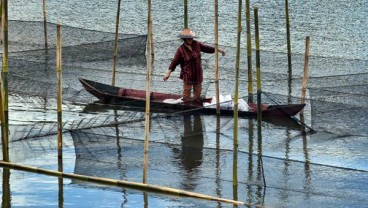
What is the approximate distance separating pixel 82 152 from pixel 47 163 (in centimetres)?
58

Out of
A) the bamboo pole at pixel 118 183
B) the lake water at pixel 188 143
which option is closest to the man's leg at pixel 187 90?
the lake water at pixel 188 143

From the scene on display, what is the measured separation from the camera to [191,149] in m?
10.2

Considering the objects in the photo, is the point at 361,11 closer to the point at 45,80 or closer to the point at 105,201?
the point at 45,80

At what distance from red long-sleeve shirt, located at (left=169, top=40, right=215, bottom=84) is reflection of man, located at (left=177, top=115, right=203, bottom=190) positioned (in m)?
0.71

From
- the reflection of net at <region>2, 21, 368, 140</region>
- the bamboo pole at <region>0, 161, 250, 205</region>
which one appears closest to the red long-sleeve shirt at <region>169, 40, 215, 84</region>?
the reflection of net at <region>2, 21, 368, 140</region>

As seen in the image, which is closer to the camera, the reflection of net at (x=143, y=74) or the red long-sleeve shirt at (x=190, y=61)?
the reflection of net at (x=143, y=74)

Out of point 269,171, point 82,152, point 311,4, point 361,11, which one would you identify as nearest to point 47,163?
point 82,152

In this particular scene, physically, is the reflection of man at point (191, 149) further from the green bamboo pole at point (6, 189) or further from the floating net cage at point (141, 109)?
the green bamboo pole at point (6, 189)

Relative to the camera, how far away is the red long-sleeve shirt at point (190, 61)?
1211 cm

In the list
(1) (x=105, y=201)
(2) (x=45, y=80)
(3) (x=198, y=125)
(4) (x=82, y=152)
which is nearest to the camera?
(1) (x=105, y=201)

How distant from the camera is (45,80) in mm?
14297

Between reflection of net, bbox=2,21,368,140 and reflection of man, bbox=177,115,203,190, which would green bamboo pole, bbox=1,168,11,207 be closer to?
reflection of net, bbox=2,21,368,140

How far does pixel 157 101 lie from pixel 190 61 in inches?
25.4

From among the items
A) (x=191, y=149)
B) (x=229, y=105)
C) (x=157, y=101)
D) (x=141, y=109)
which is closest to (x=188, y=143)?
(x=191, y=149)
